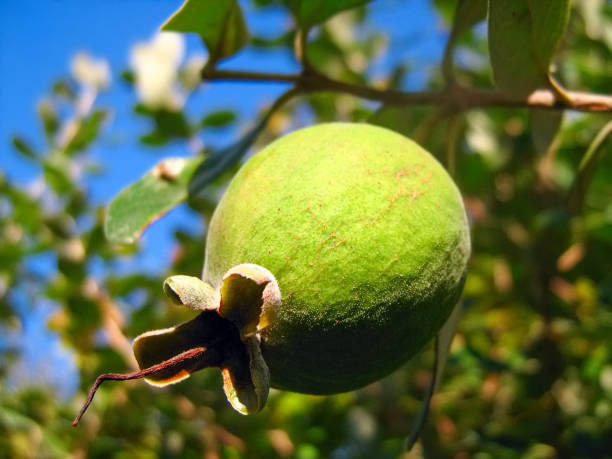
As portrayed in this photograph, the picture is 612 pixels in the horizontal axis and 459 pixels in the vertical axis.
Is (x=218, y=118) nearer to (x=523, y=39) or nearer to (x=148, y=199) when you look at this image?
(x=148, y=199)

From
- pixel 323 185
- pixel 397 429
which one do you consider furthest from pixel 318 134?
pixel 397 429

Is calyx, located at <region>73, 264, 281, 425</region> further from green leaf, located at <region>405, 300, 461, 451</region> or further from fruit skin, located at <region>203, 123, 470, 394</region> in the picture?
green leaf, located at <region>405, 300, 461, 451</region>

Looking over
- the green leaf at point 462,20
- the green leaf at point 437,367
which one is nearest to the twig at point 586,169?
the green leaf at point 462,20

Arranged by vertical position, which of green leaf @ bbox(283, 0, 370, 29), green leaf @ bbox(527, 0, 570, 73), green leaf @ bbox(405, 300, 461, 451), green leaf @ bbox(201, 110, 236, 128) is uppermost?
green leaf @ bbox(283, 0, 370, 29)

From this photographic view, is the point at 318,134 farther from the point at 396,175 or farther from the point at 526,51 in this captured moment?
the point at 526,51

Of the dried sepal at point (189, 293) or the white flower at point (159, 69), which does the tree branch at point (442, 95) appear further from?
the white flower at point (159, 69)

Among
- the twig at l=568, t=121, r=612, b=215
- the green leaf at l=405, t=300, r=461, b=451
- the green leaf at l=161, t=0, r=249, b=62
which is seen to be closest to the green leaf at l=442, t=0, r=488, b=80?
the twig at l=568, t=121, r=612, b=215

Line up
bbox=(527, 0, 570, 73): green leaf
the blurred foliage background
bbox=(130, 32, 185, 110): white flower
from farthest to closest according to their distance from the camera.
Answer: bbox=(130, 32, 185, 110): white flower
the blurred foliage background
bbox=(527, 0, 570, 73): green leaf
